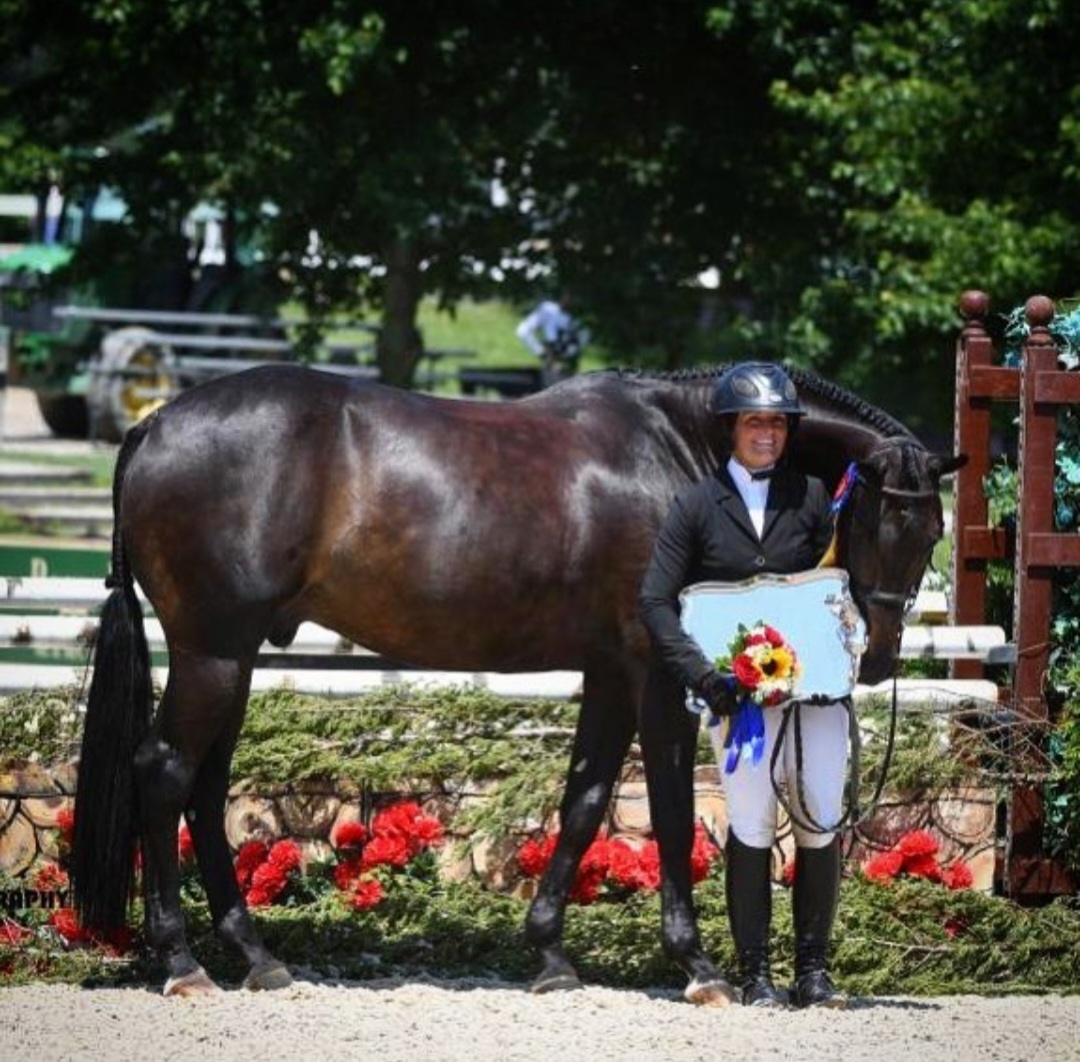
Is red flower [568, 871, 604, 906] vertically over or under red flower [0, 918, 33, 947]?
over

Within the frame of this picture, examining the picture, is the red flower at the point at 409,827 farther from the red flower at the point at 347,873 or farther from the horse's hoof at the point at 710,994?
the horse's hoof at the point at 710,994

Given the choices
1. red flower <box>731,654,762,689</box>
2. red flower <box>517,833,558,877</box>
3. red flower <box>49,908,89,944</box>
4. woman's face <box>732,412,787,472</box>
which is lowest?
red flower <box>49,908,89,944</box>

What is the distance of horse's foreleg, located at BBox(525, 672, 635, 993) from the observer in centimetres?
712

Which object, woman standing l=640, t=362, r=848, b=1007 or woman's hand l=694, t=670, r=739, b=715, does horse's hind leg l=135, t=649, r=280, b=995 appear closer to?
woman standing l=640, t=362, r=848, b=1007

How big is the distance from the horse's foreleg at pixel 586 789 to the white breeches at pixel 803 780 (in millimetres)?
552

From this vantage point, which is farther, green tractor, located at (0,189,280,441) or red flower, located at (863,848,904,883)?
green tractor, located at (0,189,280,441)

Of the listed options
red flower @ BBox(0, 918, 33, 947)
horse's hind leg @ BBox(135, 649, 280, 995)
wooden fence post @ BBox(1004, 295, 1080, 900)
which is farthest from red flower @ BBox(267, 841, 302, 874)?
wooden fence post @ BBox(1004, 295, 1080, 900)

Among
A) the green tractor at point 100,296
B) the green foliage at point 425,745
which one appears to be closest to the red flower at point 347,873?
the green foliage at point 425,745

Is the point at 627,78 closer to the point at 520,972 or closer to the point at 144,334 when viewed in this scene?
Result: the point at 144,334

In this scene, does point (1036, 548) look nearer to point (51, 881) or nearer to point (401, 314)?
point (51, 881)

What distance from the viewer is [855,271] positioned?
18.5 m

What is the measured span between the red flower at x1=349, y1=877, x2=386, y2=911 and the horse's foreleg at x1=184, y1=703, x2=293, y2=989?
540mm

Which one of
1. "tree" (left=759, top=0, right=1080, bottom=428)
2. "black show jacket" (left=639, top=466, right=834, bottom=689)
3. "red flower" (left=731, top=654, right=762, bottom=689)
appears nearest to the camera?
"red flower" (left=731, top=654, right=762, bottom=689)

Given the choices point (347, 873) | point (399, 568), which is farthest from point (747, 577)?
point (347, 873)
